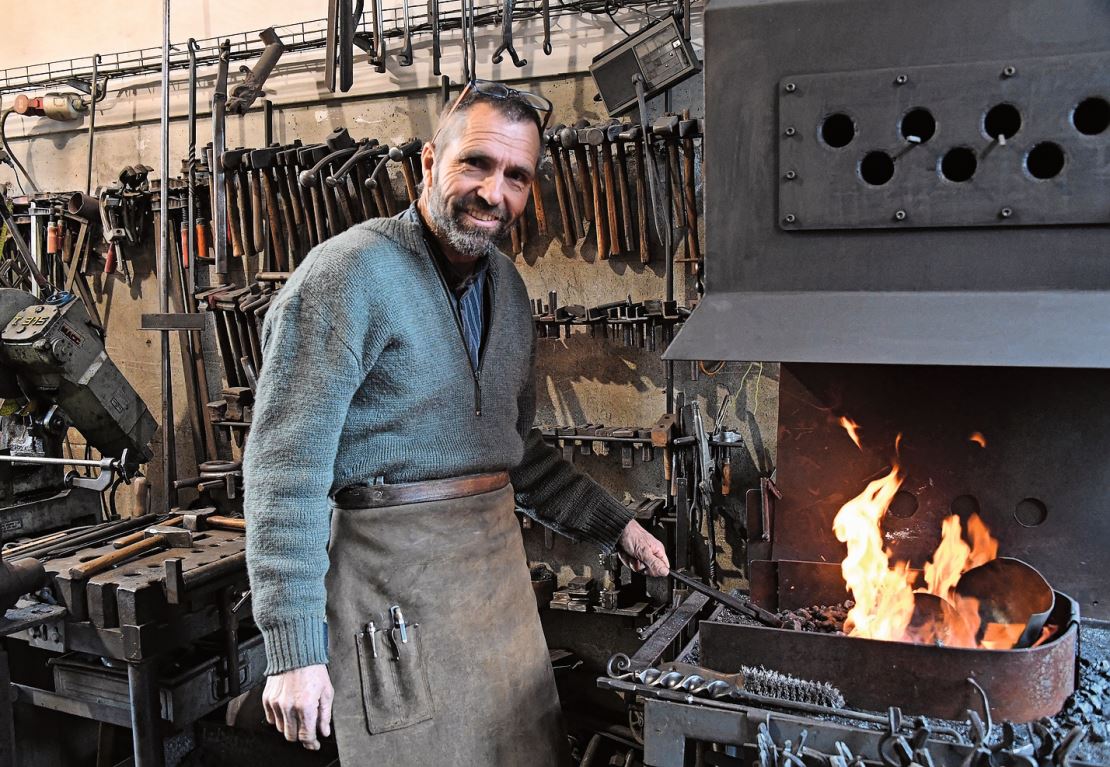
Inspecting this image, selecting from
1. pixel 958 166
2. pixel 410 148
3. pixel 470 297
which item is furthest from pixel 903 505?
pixel 410 148

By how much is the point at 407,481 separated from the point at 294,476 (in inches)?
9.6

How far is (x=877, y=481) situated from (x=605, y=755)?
143 centimetres

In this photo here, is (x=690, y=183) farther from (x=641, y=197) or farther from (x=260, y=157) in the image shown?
(x=260, y=157)

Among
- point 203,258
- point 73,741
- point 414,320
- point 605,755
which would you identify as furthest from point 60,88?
point 605,755

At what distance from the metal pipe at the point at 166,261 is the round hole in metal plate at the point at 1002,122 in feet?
9.73

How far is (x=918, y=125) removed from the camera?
4.91 ft

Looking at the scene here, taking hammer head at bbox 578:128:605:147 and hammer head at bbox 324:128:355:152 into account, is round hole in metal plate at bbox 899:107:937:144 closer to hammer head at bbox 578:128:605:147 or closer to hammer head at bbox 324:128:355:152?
hammer head at bbox 578:128:605:147

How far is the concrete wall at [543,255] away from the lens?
2.98m

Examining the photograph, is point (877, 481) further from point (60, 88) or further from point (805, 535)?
point (60, 88)

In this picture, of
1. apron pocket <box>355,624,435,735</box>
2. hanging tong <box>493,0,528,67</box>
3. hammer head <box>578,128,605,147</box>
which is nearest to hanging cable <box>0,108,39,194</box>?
hanging tong <box>493,0,528,67</box>

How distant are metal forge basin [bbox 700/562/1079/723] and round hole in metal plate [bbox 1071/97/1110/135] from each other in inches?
33.8

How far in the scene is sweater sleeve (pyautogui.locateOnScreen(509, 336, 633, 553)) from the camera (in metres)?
1.95

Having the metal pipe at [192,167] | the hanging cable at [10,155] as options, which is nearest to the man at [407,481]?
the metal pipe at [192,167]

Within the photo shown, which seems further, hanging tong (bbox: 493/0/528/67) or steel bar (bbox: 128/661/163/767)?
hanging tong (bbox: 493/0/528/67)
